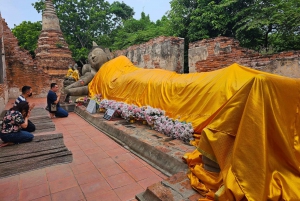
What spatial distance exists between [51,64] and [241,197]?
1317 centimetres

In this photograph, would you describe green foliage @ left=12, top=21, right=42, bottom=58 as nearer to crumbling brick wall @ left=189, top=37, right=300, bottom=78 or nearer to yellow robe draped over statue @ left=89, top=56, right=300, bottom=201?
crumbling brick wall @ left=189, top=37, right=300, bottom=78

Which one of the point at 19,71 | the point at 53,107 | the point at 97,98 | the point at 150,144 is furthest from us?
the point at 19,71

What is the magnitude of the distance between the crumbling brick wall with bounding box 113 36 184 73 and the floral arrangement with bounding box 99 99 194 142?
7.69 feet

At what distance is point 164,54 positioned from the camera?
5.99 metres

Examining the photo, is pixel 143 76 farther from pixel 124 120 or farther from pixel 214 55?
pixel 214 55

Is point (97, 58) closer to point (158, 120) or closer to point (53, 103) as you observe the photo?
point (53, 103)

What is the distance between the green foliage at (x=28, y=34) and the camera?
611 inches

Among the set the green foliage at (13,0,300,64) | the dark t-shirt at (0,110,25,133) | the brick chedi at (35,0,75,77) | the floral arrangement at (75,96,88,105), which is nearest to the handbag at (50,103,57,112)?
the floral arrangement at (75,96,88,105)

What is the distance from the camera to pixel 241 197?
1309 mm

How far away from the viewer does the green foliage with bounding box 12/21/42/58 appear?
15523 millimetres

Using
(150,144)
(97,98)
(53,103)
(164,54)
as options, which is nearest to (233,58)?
(164,54)

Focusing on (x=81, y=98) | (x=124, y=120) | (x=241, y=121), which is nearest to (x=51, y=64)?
(x=81, y=98)

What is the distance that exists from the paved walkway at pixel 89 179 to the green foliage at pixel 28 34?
1589 cm

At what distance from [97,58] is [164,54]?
2.28 meters
